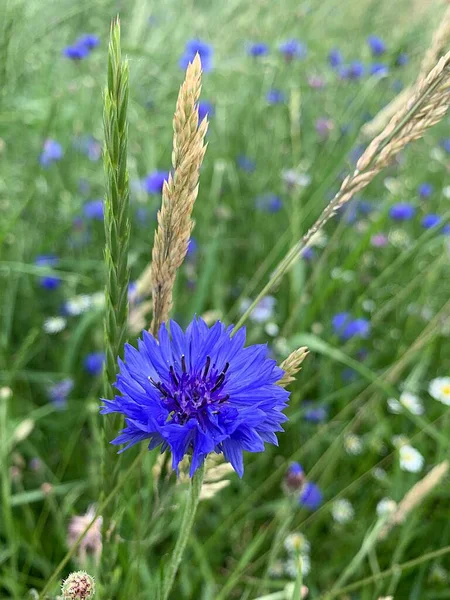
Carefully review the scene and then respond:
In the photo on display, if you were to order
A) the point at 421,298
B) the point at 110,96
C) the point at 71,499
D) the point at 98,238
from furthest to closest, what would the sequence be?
the point at 98,238 → the point at 421,298 → the point at 71,499 → the point at 110,96

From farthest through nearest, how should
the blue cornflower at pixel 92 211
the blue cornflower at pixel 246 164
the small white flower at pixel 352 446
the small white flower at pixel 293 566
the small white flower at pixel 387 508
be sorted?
the blue cornflower at pixel 246 164 < the blue cornflower at pixel 92 211 < the small white flower at pixel 352 446 < the small white flower at pixel 293 566 < the small white flower at pixel 387 508

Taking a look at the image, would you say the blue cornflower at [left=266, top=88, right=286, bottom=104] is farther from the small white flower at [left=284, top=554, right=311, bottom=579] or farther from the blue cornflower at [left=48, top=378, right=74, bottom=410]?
the small white flower at [left=284, top=554, right=311, bottom=579]

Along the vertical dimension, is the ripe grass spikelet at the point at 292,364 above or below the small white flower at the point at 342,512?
below

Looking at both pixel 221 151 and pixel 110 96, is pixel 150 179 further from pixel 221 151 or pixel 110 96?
pixel 110 96

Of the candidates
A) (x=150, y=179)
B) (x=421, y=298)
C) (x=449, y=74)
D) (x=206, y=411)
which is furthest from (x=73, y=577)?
(x=150, y=179)

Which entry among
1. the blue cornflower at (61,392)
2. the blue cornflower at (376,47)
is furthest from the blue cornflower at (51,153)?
the blue cornflower at (376,47)

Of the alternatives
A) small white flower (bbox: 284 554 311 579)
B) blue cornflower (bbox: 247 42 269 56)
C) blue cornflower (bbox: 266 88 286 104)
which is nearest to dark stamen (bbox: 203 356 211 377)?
small white flower (bbox: 284 554 311 579)

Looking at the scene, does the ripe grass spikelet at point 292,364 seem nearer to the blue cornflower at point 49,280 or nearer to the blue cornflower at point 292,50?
the blue cornflower at point 49,280

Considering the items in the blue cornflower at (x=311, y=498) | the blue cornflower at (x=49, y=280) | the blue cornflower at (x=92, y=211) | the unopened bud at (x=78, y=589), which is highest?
the blue cornflower at (x=92, y=211)
